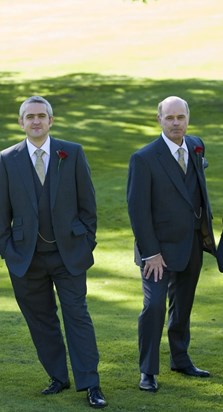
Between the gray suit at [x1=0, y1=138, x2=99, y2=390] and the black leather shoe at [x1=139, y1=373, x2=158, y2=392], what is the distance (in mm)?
438

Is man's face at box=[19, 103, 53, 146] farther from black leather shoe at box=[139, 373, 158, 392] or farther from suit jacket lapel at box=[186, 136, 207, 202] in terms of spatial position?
black leather shoe at box=[139, 373, 158, 392]

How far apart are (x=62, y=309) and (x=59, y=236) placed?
520mm

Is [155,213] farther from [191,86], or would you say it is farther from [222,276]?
[191,86]

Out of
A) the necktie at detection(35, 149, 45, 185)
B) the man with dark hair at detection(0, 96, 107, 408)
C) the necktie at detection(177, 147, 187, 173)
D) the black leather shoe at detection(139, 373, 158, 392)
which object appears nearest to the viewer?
the man with dark hair at detection(0, 96, 107, 408)

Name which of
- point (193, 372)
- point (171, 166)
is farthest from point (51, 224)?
point (193, 372)

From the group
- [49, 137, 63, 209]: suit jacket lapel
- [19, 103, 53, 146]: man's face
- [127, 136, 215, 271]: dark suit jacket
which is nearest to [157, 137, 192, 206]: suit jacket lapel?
[127, 136, 215, 271]: dark suit jacket

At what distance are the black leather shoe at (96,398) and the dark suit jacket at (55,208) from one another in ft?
2.69

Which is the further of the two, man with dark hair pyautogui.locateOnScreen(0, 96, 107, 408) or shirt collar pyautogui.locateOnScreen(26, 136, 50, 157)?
shirt collar pyautogui.locateOnScreen(26, 136, 50, 157)

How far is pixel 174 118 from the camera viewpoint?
7699 mm

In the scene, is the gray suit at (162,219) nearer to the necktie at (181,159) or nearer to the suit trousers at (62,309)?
the necktie at (181,159)

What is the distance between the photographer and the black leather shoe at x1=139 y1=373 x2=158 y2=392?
772cm

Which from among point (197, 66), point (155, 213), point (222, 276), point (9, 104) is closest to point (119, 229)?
point (222, 276)

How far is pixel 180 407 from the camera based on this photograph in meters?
7.21

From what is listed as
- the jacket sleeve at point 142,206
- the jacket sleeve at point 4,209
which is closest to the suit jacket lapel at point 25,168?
the jacket sleeve at point 4,209
